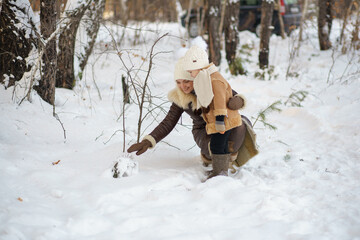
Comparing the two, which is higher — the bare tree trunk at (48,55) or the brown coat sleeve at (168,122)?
the bare tree trunk at (48,55)

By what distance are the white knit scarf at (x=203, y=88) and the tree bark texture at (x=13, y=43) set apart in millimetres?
2305

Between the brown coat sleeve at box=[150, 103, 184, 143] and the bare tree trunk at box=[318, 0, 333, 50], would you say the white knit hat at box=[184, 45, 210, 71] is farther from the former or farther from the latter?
the bare tree trunk at box=[318, 0, 333, 50]

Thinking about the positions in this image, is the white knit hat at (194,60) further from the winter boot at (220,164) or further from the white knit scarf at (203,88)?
the winter boot at (220,164)

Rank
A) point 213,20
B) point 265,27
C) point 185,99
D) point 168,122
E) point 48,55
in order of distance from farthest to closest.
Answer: point 213,20 → point 265,27 → point 48,55 → point 168,122 → point 185,99

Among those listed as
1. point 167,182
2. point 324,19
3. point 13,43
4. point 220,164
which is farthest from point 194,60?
point 324,19

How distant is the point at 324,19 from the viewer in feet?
28.8

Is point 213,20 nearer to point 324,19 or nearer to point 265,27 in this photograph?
point 265,27

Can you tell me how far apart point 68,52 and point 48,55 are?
833mm

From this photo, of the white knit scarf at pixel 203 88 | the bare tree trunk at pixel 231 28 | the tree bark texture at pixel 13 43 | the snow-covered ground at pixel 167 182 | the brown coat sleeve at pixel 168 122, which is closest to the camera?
the snow-covered ground at pixel 167 182

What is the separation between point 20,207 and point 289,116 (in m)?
3.52

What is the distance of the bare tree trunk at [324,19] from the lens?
28.8ft

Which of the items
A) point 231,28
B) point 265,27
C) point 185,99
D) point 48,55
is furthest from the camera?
point 231,28

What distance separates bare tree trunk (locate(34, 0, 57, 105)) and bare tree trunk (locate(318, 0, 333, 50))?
717 centimetres

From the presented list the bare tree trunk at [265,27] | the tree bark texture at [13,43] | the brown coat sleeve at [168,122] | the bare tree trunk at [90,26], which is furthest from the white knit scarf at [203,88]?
the bare tree trunk at [265,27]
